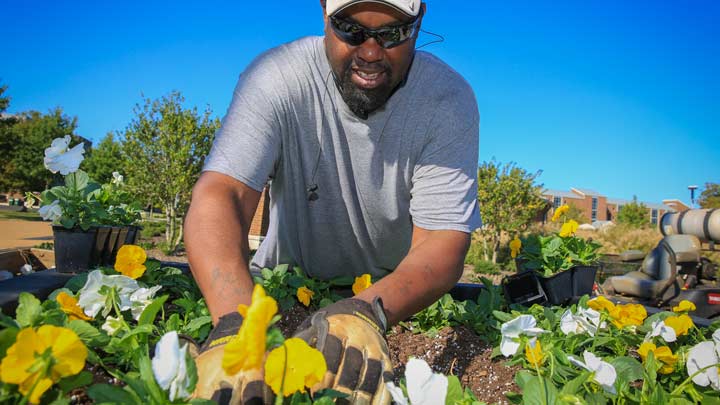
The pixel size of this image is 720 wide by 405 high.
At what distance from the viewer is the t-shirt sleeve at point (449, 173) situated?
66.7 inches

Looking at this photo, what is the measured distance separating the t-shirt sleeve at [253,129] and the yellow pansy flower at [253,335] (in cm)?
94

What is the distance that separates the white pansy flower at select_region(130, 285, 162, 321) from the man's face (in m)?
0.94

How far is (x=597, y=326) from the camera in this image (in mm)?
1580

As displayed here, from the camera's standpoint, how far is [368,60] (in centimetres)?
172

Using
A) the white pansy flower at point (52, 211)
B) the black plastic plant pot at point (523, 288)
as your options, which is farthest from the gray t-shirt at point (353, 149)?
the white pansy flower at point (52, 211)

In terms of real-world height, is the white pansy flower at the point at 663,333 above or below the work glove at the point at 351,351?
below

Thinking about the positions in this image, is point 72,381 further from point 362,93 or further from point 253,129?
point 362,93

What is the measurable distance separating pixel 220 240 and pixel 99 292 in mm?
353

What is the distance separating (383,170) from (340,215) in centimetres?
A: 25

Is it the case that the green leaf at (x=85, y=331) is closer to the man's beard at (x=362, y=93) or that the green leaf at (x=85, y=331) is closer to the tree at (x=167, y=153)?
the man's beard at (x=362, y=93)

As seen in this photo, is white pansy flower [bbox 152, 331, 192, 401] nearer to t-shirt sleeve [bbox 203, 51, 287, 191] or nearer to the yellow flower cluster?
t-shirt sleeve [bbox 203, 51, 287, 191]

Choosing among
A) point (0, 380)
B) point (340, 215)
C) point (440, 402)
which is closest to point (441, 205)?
point (340, 215)

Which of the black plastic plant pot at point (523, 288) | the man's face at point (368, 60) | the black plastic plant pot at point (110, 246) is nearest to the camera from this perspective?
the man's face at point (368, 60)

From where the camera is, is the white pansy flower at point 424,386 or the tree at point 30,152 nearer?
the white pansy flower at point 424,386
